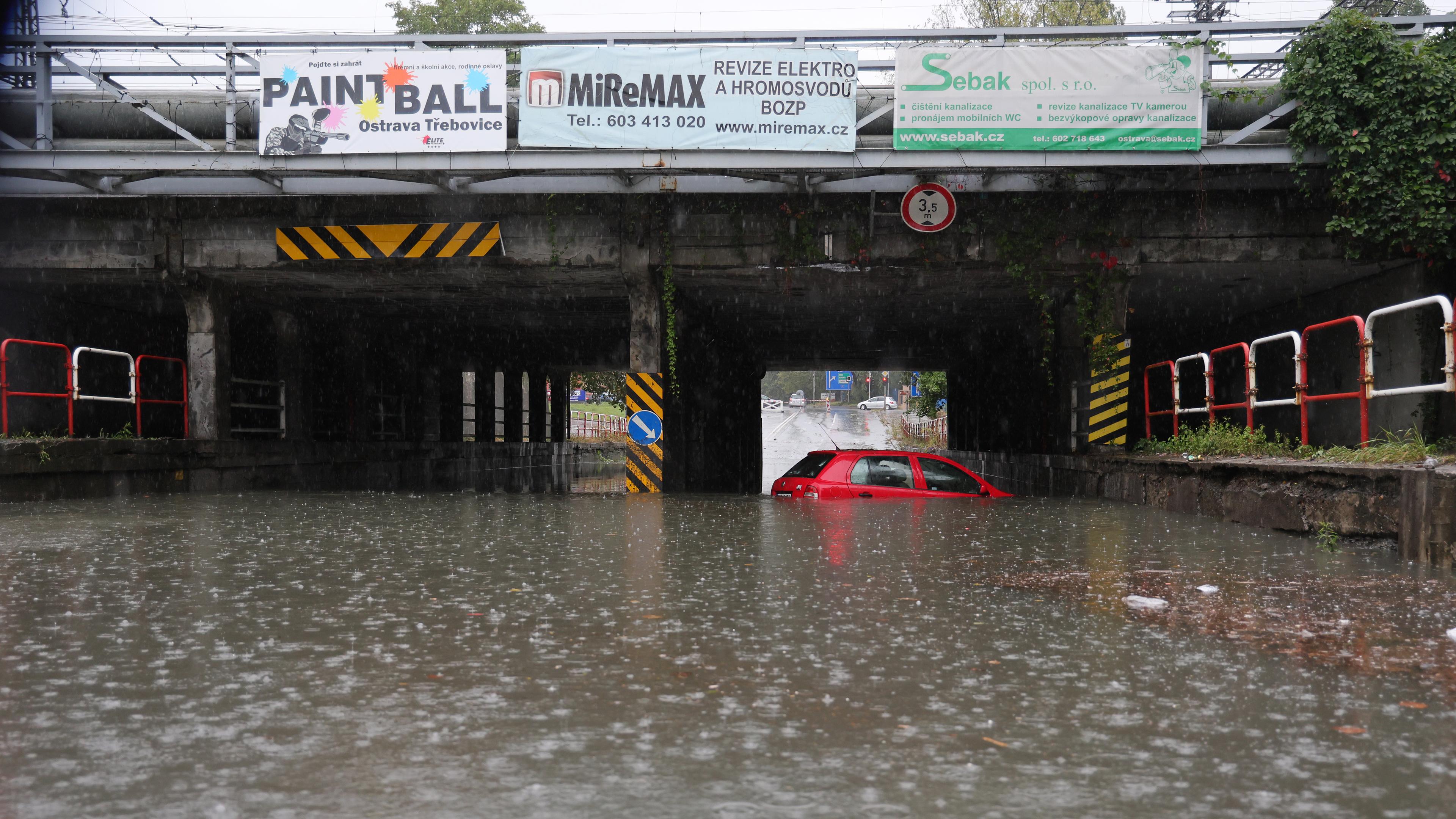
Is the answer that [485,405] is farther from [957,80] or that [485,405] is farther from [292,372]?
[957,80]

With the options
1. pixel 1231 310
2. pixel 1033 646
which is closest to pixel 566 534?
pixel 1033 646

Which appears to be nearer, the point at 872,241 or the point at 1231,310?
the point at 872,241

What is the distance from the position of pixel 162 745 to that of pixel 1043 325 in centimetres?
1838

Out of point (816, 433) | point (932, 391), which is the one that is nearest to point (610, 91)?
point (932, 391)

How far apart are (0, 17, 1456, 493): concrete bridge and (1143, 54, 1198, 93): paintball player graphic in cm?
43

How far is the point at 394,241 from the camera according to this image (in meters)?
17.6

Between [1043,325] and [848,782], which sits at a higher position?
[1043,325]

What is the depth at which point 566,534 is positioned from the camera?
9398mm

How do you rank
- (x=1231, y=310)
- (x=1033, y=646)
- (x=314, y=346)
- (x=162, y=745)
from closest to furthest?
1. (x=162, y=745)
2. (x=1033, y=646)
3. (x=1231, y=310)
4. (x=314, y=346)

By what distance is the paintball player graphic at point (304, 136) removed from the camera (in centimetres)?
1456

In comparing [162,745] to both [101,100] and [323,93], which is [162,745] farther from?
[101,100]

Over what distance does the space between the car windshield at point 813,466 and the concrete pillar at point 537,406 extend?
27.9m

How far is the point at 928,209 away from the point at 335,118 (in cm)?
857

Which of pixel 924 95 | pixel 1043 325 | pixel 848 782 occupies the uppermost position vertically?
pixel 924 95
